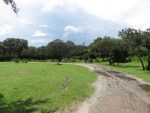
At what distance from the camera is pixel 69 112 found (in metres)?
16.2

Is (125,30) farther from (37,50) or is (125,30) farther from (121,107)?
(37,50)

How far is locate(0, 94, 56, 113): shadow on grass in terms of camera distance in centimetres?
1635

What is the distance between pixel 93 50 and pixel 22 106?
95800 millimetres

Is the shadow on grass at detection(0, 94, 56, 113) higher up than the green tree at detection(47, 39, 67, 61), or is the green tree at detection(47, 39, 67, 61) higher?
the green tree at detection(47, 39, 67, 61)

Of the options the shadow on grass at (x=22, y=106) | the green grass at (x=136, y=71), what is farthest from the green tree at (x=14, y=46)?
the shadow on grass at (x=22, y=106)

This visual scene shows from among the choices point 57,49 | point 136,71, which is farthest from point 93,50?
point 136,71

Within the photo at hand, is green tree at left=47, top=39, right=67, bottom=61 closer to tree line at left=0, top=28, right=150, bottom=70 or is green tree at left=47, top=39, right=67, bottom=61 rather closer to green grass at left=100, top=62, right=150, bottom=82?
tree line at left=0, top=28, right=150, bottom=70

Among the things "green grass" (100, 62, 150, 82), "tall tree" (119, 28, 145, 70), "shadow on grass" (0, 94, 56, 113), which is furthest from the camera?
"tall tree" (119, 28, 145, 70)

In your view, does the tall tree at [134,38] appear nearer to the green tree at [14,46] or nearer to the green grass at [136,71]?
the green grass at [136,71]

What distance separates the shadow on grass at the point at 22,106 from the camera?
16.4 metres

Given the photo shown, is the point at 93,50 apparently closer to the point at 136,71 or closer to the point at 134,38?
the point at 134,38

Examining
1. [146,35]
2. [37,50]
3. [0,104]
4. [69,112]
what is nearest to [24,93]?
[0,104]

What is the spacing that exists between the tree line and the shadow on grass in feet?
138

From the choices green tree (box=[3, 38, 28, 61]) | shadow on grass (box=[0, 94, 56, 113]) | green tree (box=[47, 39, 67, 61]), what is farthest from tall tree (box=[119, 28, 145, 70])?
green tree (box=[3, 38, 28, 61])
